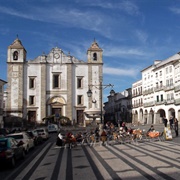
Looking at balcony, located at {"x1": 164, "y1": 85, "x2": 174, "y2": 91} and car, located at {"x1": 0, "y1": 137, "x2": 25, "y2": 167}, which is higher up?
balcony, located at {"x1": 164, "y1": 85, "x2": 174, "y2": 91}

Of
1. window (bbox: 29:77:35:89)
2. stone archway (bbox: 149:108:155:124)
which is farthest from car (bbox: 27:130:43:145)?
stone archway (bbox: 149:108:155:124)

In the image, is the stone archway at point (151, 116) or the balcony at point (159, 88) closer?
the balcony at point (159, 88)

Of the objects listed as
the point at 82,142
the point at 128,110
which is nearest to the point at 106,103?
the point at 128,110

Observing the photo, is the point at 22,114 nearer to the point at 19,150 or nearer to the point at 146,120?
the point at 146,120

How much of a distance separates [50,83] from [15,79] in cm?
672

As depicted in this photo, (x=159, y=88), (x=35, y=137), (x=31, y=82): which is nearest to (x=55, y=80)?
(x=31, y=82)

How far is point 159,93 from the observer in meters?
61.4

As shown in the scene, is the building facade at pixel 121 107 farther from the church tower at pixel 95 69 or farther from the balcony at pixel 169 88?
the balcony at pixel 169 88

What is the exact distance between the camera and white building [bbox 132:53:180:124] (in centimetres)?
5478

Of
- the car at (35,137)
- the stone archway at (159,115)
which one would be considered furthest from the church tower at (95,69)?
the car at (35,137)

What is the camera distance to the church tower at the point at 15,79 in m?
55.7

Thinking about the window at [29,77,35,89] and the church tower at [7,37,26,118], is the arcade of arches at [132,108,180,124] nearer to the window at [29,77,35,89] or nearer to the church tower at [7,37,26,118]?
the window at [29,77,35,89]

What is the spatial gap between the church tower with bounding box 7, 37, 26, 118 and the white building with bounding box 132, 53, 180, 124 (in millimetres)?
27674

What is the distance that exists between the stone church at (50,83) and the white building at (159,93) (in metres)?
13.1
